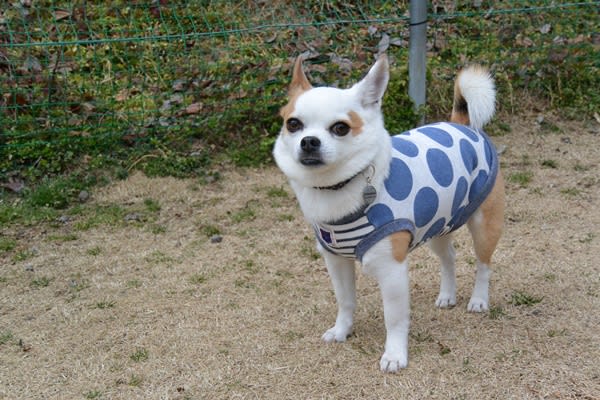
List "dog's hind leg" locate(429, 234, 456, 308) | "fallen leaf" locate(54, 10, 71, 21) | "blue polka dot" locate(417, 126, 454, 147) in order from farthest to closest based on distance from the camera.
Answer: "fallen leaf" locate(54, 10, 71, 21), "dog's hind leg" locate(429, 234, 456, 308), "blue polka dot" locate(417, 126, 454, 147)

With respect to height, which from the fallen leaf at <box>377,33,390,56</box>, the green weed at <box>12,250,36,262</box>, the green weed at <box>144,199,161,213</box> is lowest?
the green weed at <box>144,199,161,213</box>

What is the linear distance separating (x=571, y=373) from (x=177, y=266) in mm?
2109

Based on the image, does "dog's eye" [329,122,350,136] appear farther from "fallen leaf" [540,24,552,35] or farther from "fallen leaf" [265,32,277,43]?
"fallen leaf" [540,24,552,35]

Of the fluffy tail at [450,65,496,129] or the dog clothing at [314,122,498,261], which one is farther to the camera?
the fluffy tail at [450,65,496,129]

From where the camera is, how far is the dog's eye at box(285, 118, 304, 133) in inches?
97.9

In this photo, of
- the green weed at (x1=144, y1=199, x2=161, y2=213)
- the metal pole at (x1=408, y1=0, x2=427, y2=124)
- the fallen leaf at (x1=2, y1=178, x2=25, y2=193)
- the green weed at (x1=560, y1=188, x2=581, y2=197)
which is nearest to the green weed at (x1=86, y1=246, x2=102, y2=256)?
the green weed at (x1=144, y1=199, x2=161, y2=213)

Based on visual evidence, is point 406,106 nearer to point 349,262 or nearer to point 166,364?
point 349,262

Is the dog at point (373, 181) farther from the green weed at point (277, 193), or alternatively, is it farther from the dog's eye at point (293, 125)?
the green weed at point (277, 193)

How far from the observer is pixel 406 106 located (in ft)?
16.9

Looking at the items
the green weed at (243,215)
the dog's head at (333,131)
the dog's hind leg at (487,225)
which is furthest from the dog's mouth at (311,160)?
the green weed at (243,215)

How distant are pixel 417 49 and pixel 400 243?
2880 millimetres

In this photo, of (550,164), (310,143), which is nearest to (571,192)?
(550,164)

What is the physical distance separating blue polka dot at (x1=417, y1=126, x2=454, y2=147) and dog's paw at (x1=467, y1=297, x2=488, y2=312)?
0.78 m

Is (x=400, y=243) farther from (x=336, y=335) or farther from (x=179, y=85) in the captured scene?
(x=179, y=85)
